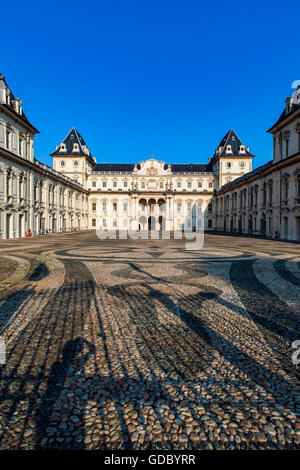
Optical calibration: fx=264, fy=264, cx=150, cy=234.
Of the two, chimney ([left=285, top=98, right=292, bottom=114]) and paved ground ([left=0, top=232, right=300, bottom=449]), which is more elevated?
chimney ([left=285, top=98, right=292, bottom=114])

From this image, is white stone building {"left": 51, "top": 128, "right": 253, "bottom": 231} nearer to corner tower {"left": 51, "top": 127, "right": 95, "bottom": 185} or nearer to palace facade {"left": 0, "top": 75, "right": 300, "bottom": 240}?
palace facade {"left": 0, "top": 75, "right": 300, "bottom": 240}

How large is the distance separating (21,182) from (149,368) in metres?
33.7

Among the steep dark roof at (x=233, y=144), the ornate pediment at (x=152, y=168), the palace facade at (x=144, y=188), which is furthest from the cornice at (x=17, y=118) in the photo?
the steep dark roof at (x=233, y=144)

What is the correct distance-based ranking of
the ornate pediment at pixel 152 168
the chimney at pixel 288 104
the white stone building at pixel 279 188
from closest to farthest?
1. the white stone building at pixel 279 188
2. the chimney at pixel 288 104
3. the ornate pediment at pixel 152 168

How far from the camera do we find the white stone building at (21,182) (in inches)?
1124

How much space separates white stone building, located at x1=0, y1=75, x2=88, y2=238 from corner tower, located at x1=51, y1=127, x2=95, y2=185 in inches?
739

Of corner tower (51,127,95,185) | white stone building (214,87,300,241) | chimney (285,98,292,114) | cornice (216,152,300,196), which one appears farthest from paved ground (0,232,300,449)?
→ corner tower (51,127,95,185)

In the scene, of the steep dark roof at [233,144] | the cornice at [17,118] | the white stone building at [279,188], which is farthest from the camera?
the steep dark roof at [233,144]

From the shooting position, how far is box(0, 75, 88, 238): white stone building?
28547 mm

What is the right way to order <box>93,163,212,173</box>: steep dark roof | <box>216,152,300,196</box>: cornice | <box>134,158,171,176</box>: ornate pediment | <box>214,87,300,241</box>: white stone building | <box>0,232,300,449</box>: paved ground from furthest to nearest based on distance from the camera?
<box>93,163,212,173</box>: steep dark roof
<box>134,158,171,176</box>: ornate pediment
<box>214,87,300,241</box>: white stone building
<box>216,152,300,196</box>: cornice
<box>0,232,300,449</box>: paved ground

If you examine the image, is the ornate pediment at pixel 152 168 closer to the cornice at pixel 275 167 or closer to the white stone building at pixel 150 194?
the white stone building at pixel 150 194

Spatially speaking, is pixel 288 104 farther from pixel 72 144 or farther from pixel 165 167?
pixel 72 144

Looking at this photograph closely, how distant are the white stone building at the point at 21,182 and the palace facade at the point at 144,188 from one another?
11 cm

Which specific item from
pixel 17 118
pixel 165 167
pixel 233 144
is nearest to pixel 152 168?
pixel 165 167
